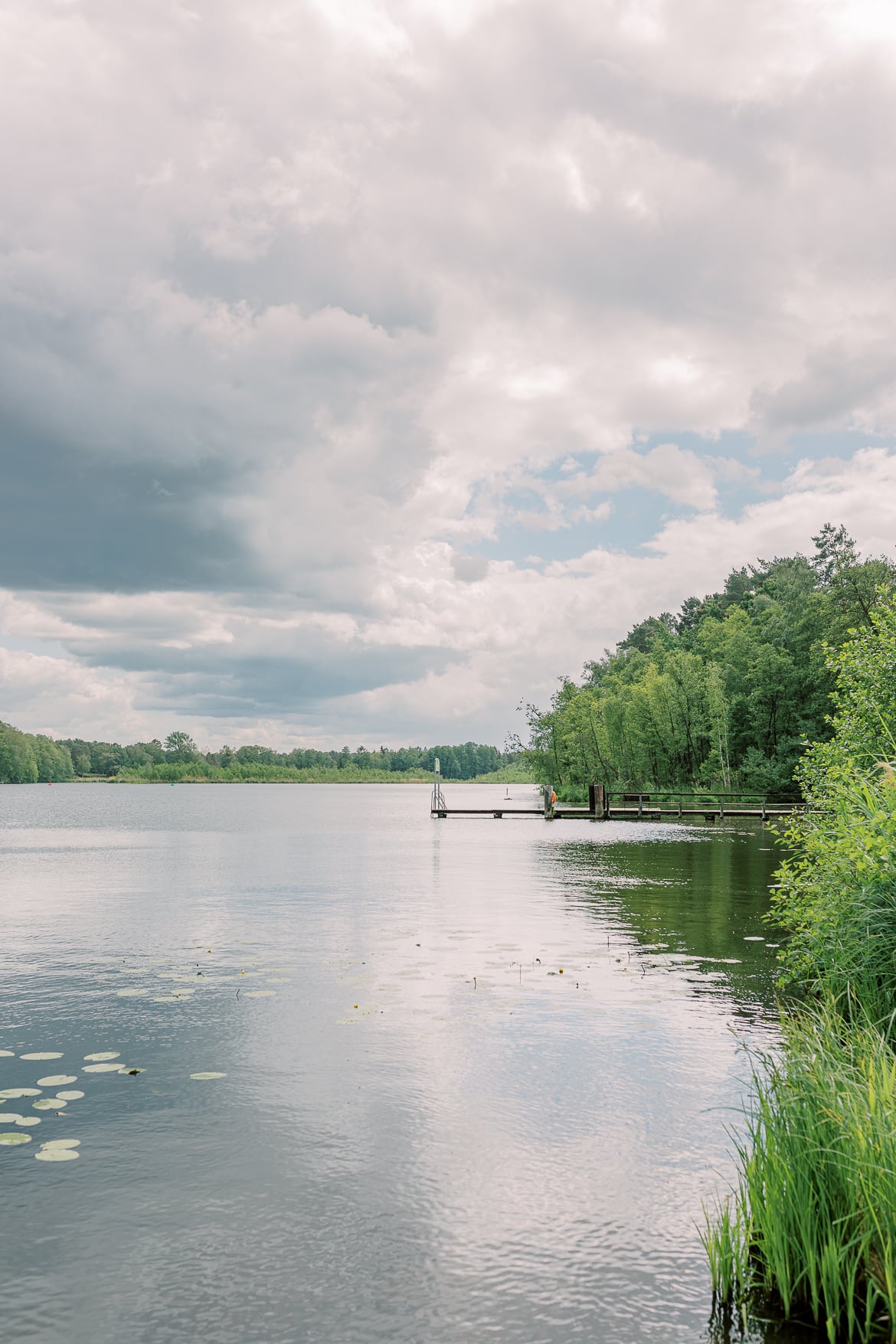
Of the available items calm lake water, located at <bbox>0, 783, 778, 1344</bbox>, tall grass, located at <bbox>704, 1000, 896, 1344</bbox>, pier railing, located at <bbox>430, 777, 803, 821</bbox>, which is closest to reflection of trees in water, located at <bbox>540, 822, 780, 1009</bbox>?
calm lake water, located at <bbox>0, 783, 778, 1344</bbox>

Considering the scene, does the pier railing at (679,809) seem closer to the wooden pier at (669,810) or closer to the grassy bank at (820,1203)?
the wooden pier at (669,810)

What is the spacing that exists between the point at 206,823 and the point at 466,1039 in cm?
6540

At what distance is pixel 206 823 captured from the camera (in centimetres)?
7388

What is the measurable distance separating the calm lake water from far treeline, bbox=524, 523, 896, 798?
5115 centimetres

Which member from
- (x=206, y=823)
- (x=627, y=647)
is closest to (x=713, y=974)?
(x=206, y=823)

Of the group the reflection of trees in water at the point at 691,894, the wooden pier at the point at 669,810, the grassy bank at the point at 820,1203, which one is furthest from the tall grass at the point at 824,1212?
the wooden pier at the point at 669,810

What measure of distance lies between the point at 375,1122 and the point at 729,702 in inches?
3103

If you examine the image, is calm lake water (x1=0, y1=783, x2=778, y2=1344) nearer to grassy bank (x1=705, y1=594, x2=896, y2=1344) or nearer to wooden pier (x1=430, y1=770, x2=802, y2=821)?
grassy bank (x1=705, y1=594, x2=896, y2=1344)

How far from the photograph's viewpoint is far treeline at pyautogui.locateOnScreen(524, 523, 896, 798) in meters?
75.3

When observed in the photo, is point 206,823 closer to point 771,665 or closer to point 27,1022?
point 771,665

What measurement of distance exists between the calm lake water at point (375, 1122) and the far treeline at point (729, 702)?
5115 centimetres

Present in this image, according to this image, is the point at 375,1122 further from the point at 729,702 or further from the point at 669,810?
the point at 729,702

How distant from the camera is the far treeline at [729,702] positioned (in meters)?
75.3

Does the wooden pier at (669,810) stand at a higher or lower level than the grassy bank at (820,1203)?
lower
